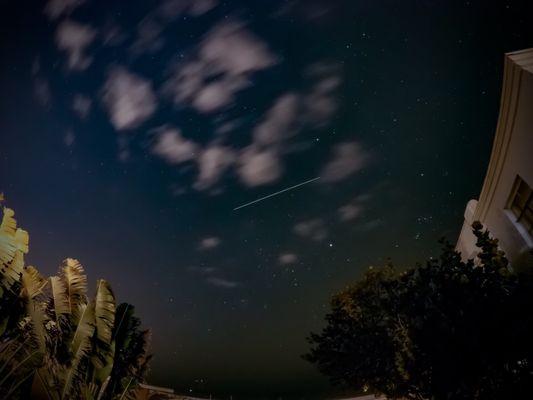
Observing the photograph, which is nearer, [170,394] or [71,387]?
[71,387]

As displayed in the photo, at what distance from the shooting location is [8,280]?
832 cm

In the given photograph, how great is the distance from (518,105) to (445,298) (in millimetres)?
7947

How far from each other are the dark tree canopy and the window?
2612 mm

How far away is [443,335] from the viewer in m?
9.68

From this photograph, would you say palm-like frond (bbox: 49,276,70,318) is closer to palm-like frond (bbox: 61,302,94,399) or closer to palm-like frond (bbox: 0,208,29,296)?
palm-like frond (bbox: 61,302,94,399)

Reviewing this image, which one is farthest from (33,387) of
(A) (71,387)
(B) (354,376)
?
(B) (354,376)

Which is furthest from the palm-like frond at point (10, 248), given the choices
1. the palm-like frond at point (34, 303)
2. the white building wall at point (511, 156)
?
the white building wall at point (511, 156)

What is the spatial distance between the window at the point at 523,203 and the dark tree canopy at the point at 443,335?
261 centimetres

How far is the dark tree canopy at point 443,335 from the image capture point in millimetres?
8633

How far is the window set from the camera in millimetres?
12375

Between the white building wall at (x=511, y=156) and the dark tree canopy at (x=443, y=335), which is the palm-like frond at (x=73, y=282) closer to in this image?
the dark tree canopy at (x=443, y=335)

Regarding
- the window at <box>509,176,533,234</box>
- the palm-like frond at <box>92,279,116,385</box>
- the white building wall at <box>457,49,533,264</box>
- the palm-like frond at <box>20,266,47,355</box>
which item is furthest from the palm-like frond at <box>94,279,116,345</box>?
the window at <box>509,176,533,234</box>

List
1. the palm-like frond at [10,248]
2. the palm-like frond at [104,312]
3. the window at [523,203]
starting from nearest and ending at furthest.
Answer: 1. the palm-like frond at [10,248]
2. the palm-like frond at [104,312]
3. the window at [523,203]

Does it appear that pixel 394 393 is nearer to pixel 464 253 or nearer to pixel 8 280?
pixel 464 253
